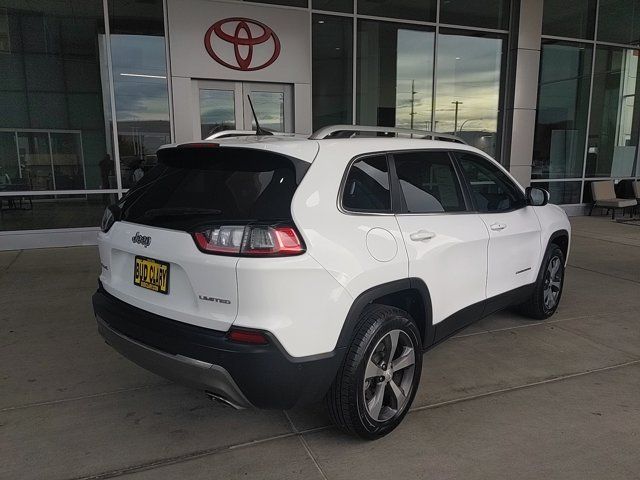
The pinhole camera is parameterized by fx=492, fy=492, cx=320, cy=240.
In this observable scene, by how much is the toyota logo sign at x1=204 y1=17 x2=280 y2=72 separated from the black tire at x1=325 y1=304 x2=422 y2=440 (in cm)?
732

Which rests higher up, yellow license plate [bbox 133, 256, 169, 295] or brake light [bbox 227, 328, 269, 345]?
yellow license plate [bbox 133, 256, 169, 295]

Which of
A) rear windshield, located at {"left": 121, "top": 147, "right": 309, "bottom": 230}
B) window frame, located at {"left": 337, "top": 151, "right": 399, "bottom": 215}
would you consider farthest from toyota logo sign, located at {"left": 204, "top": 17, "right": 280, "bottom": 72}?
window frame, located at {"left": 337, "top": 151, "right": 399, "bottom": 215}

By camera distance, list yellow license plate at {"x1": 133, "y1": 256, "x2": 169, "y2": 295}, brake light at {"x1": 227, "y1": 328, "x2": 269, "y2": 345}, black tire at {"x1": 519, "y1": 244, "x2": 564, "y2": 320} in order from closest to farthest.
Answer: brake light at {"x1": 227, "y1": 328, "x2": 269, "y2": 345} < yellow license plate at {"x1": 133, "y1": 256, "x2": 169, "y2": 295} < black tire at {"x1": 519, "y1": 244, "x2": 564, "y2": 320}

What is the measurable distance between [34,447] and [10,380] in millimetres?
1014

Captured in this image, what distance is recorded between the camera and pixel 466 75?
11.6 m

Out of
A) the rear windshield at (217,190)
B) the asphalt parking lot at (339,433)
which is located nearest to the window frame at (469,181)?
the asphalt parking lot at (339,433)

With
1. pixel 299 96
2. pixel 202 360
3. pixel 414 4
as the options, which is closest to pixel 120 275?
pixel 202 360

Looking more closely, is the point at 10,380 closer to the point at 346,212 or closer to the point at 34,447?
the point at 34,447

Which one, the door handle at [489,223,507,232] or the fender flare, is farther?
the door handle at [489,223,507,232]

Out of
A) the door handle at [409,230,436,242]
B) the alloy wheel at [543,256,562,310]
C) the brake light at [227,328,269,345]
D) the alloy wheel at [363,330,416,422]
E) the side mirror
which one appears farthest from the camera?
the alloy wheel at [543,256,562,310]

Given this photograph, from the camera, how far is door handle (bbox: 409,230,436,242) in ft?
9.57

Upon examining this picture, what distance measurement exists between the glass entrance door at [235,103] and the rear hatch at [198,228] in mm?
6420

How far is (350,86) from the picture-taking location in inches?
417

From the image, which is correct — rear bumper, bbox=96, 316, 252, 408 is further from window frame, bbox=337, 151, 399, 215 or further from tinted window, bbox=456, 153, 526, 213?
tinted window, bbox=456, 153, 526, 213
